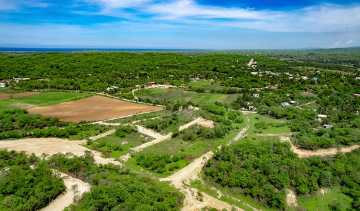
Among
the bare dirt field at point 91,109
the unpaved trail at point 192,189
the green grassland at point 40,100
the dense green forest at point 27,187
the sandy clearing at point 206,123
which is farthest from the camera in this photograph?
the green grassland at point 40,100

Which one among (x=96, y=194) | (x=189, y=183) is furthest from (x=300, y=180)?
(x=96, y=194)

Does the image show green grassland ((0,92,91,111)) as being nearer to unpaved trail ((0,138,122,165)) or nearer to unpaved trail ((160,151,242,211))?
unpaved trail ((0,138,122,165))

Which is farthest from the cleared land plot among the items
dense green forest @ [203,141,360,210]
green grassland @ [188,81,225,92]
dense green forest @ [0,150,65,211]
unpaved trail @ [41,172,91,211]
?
dense green forest @ [0,150,65,211]

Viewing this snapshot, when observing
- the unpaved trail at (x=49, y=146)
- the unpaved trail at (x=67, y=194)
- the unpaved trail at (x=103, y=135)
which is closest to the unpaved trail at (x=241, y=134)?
the unpaved trail at (x=49, y=146)

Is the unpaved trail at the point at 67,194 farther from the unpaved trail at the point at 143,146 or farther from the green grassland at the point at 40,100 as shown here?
the green grassland at the point at 40,100

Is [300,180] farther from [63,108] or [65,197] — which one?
[63,108]

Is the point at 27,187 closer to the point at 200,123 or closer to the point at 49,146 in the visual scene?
the point at 49,146
